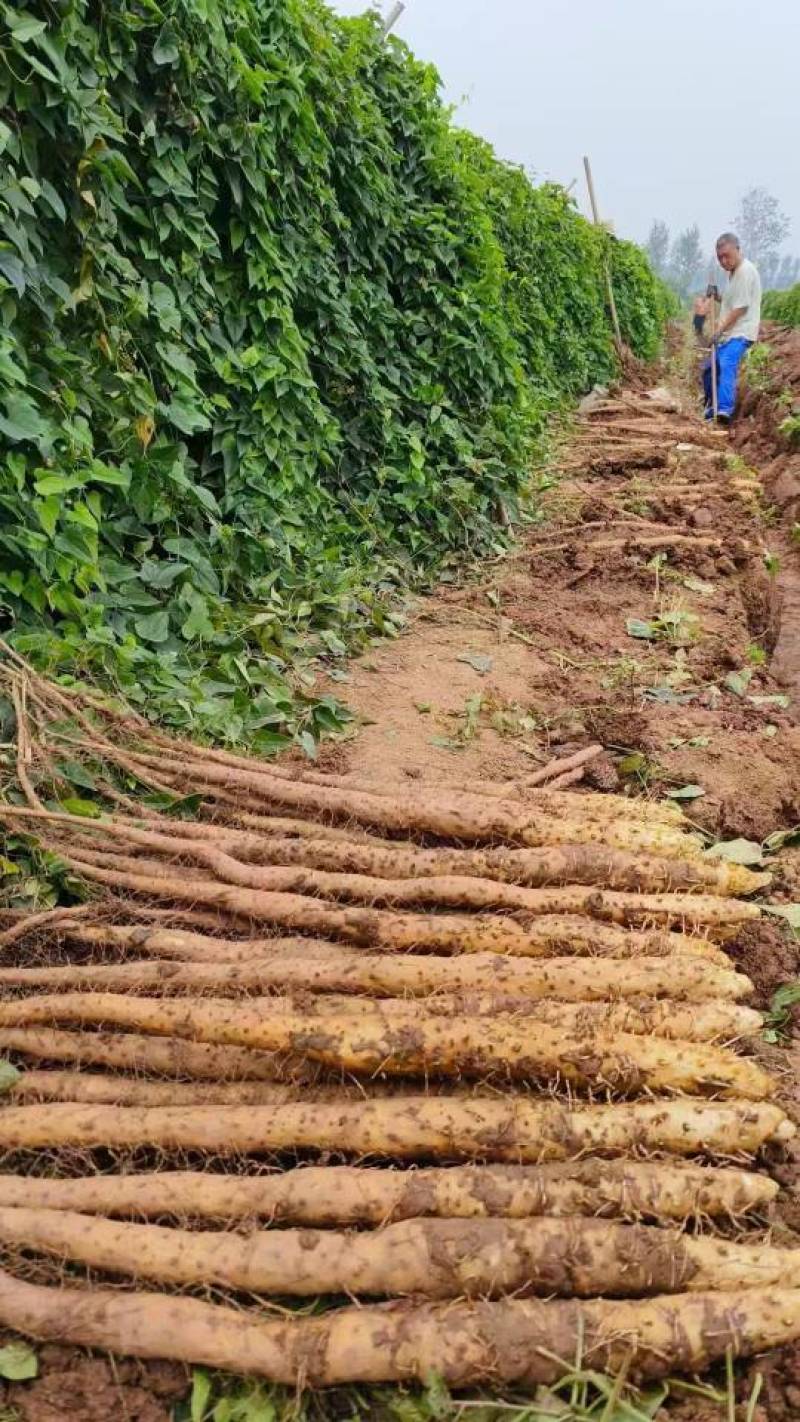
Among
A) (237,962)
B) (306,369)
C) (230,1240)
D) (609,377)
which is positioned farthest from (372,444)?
(609,377)

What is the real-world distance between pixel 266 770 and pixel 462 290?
4.75m

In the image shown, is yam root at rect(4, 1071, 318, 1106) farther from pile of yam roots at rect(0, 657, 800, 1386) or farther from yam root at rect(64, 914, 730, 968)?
yam root at rect(64, 914, 730, 968)

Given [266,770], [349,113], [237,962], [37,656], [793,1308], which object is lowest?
[793,1308]

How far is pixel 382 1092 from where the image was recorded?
79.3 inches

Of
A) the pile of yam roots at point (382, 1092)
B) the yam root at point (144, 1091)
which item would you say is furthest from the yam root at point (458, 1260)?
the yam root at point (144, 1091)

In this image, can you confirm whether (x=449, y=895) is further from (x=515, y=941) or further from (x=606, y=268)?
(x=606, y=268)

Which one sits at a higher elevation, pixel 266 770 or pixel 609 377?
pixel 609 377

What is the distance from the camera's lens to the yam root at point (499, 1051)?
77.6 inches

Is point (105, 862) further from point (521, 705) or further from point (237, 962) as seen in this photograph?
point (521, 705)

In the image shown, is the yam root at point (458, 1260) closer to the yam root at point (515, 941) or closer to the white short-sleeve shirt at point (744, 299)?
the yam root at point (515, 941)

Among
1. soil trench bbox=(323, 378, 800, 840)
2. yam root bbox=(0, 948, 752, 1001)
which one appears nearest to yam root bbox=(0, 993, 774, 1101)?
yam root bbox=(0, 948, 752, 1001)

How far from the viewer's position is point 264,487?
4688 millimetres

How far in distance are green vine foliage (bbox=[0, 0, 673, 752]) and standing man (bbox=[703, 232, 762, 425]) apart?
5.23 metres

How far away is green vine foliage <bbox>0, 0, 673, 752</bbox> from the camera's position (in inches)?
128
